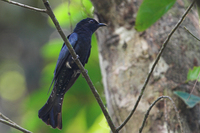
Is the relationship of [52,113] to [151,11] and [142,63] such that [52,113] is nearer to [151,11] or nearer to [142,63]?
[142,63]

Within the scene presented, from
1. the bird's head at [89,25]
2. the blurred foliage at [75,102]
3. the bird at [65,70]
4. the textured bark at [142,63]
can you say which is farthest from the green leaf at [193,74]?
the blurred foliage at [75,102]

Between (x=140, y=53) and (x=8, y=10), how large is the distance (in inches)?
334

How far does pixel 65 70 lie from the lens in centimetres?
317

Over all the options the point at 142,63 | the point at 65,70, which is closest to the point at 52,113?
the point at 65,70

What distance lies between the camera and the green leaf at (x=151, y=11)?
2.49 meters

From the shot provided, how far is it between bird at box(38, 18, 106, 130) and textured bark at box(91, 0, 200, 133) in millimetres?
255

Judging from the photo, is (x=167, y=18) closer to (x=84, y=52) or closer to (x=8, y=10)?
(x=84, y=52)

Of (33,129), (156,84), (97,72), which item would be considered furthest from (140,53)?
(33,129)

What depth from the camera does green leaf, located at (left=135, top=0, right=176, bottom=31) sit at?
8.16 ft

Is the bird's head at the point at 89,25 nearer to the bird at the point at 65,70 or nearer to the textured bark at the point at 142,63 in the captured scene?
the bird at the point at 65,70

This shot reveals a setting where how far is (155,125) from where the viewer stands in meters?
2.65

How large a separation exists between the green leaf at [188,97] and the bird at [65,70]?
4.18ft

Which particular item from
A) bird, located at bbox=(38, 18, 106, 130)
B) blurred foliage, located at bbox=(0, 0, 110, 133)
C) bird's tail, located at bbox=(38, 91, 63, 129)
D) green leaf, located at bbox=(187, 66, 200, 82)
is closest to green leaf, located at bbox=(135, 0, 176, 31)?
green leaf, located at bbox=(187, 66, 200, 82)

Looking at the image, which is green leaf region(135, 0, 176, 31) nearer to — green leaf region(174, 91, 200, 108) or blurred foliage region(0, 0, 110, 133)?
green leaf region(174, 91, 200, 108)
